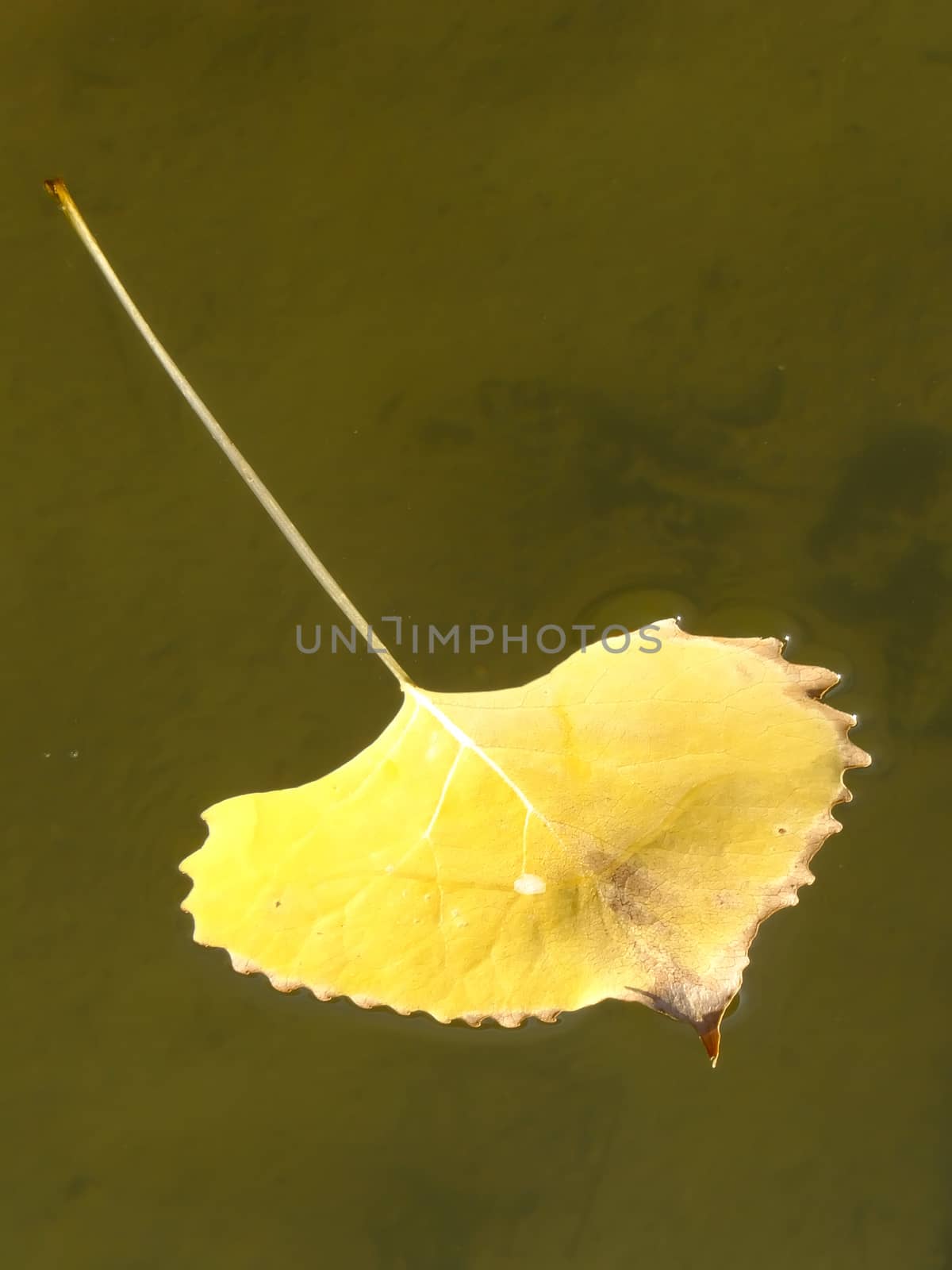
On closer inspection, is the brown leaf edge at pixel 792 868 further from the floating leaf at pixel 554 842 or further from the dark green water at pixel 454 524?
the dark green water at pixel 454 524

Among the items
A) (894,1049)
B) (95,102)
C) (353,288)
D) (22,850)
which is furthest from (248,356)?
(894,1049)

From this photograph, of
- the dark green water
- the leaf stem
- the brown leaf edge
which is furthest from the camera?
the dark green water

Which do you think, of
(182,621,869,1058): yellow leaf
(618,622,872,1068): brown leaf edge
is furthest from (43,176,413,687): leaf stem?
(618,622,872,1068): brown leaf edge

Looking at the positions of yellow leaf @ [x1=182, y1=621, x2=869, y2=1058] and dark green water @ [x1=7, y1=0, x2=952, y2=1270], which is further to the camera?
dark green water @ [x1=7, y1=0, x2=952, y2=1270]

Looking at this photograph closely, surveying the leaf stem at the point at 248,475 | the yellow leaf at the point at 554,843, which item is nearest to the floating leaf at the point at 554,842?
the yellow leaf at the point at 554,843

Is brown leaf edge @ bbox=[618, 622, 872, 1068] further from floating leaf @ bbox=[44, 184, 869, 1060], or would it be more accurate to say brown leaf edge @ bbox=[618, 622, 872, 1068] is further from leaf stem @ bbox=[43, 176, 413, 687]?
leaf stem @ bbox=[43, 176, 413, 687]

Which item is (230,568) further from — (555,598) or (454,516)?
(555,598)

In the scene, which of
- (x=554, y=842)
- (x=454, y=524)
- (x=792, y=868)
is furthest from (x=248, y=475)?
(x=792, y=868)
